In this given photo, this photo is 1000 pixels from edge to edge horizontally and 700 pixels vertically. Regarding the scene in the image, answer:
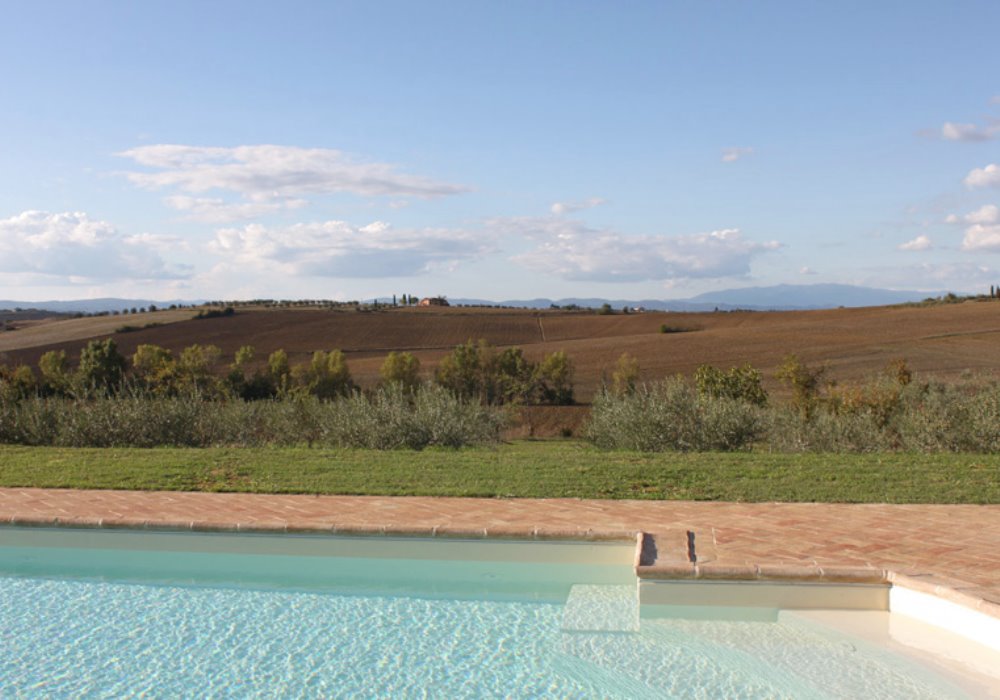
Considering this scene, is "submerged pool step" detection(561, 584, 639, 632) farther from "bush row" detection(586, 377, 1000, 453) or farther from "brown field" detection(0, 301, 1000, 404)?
"brown field" detection(0, 301, 1000, 404)

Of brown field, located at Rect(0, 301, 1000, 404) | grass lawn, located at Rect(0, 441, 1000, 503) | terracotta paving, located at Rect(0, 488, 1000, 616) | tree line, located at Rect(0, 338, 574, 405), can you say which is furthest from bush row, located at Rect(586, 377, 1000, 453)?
tree line, located at Rect(0, 338, 574, 405)

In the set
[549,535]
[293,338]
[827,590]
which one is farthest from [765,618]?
[293,338]

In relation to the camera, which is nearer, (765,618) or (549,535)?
(765,618)

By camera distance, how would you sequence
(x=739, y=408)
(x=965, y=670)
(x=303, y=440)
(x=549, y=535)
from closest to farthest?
(x=965, y=670), (x=549, y=535), (x=739, y=408), (x=303, y=440)

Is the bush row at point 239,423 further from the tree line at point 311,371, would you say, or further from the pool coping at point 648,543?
the tree line at point 311,371

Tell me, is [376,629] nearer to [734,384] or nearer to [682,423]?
[682,423]

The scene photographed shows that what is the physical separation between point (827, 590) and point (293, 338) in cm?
5700

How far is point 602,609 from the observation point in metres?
5.84

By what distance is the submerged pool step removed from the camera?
556 centimetres

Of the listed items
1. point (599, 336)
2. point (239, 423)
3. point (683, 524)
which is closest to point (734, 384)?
point (239, 423)

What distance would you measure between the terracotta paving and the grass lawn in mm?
326

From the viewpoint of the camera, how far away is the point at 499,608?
609cm

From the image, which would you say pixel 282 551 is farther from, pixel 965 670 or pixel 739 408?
pixel 739 408

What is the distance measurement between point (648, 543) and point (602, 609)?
25.0 inches
